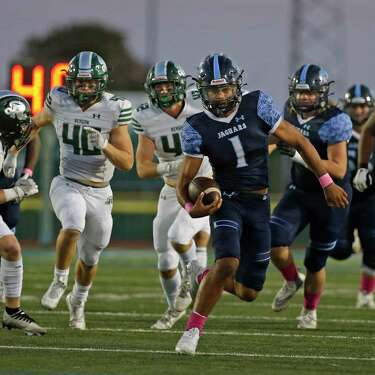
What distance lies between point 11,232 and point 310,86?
2.46 m

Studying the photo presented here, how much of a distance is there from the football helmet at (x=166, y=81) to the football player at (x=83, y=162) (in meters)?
0.34

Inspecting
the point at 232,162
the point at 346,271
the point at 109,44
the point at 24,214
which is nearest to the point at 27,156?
the point at 232,162

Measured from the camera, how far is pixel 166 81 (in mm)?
8938

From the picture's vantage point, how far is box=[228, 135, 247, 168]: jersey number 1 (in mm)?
7398

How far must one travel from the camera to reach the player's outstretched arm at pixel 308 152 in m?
7.44

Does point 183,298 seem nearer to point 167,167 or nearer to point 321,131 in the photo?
point 167,167

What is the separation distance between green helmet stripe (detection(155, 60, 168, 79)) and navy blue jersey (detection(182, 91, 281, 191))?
1482mm

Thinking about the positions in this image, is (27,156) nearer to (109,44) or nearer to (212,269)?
(212,269)

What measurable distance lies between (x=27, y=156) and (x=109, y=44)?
174 ft

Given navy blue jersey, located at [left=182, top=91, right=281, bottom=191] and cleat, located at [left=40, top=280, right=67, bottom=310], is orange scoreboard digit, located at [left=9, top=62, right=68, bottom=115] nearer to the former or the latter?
cleat, located at [left=40, top=280, right=67, bottom=310]

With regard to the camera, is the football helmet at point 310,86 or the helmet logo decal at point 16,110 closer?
the helmet logo decal at point 16,110

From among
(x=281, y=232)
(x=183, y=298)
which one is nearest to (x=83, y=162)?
(x=183, y=298)

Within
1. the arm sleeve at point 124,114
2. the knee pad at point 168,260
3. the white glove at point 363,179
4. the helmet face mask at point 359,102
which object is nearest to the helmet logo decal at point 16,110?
the arm sleeve at point 124,114

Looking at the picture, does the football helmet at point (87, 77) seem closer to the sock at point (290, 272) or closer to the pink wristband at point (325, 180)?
the pink wristband at point (325, 180)
